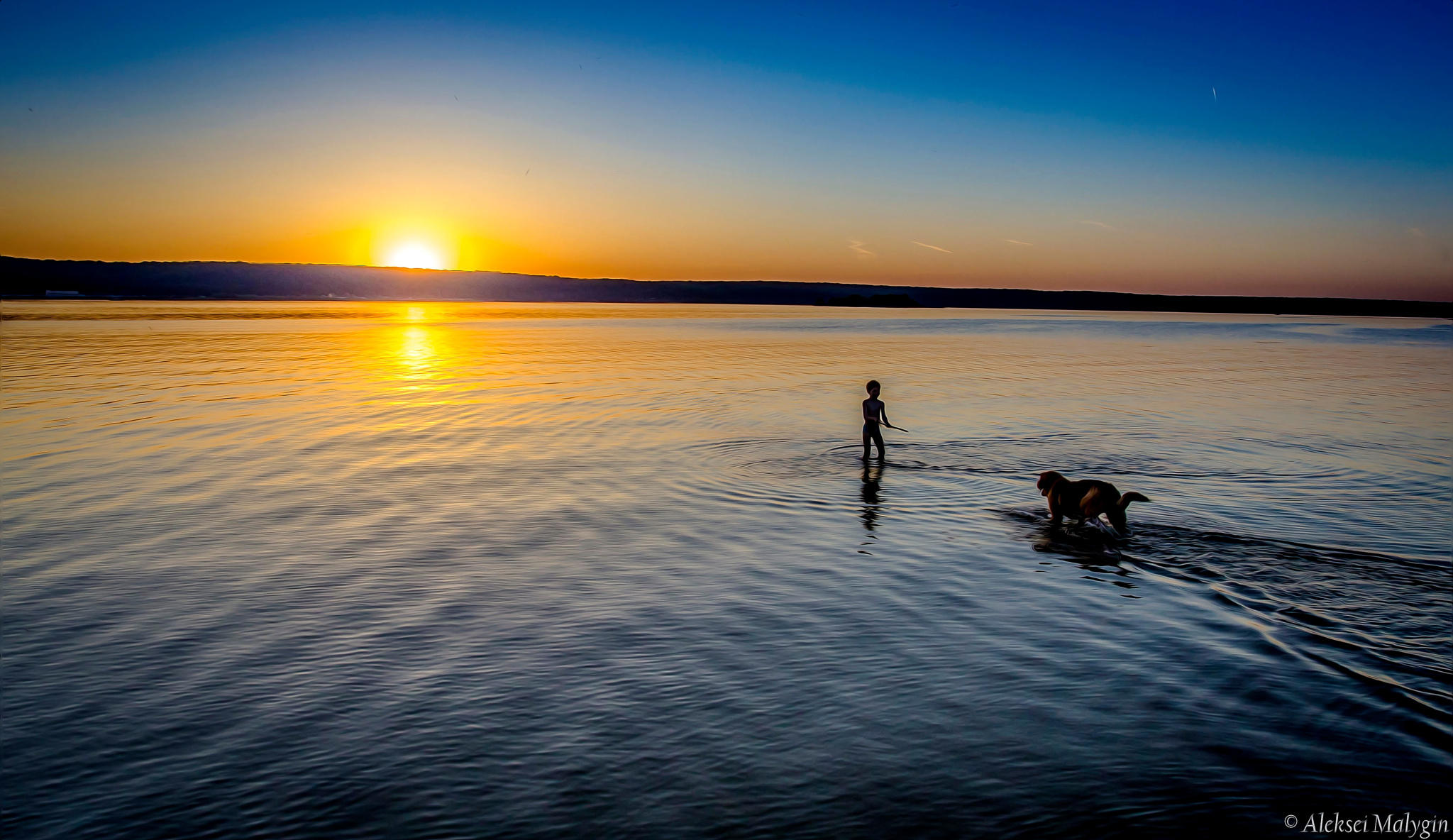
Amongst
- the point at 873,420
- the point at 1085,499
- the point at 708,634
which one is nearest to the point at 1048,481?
the point at 1085,499

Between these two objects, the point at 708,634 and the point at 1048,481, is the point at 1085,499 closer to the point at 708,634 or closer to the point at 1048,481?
the point at 1048,481

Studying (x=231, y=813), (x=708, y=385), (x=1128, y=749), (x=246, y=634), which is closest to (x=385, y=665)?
(x=246, y=634)

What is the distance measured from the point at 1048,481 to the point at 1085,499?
93 centimetres

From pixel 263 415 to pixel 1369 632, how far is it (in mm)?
23810

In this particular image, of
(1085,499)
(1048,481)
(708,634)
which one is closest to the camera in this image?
(708,634)

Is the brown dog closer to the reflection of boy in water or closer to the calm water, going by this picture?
the calm water

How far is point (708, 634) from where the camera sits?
848 cm

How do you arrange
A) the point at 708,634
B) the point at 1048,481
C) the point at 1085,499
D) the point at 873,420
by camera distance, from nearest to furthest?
1. the point at 708,634
2. the point at 1085,499
3. the point at 1048,481
4. the point at 873,420

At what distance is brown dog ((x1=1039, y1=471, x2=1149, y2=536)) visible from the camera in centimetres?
1174

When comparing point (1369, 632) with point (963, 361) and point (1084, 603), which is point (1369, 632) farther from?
point (963, 361)

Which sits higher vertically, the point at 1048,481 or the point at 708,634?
the point at 1048,481

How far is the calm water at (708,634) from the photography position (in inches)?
226

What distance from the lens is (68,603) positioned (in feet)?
30.3

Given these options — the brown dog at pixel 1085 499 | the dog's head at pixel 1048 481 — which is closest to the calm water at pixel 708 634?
the brown dog at pixel 1085 499
